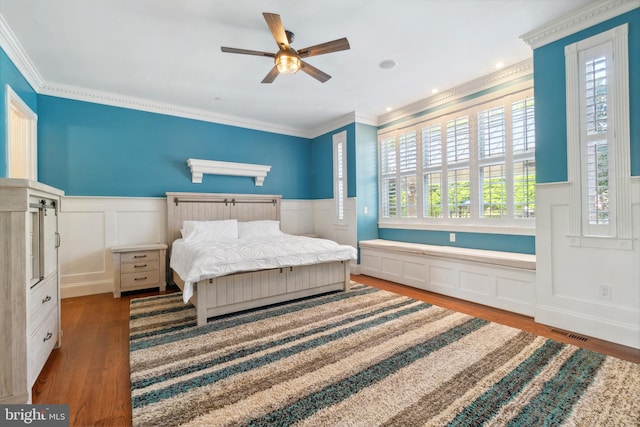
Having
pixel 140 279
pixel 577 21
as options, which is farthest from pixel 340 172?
pixel 140 279

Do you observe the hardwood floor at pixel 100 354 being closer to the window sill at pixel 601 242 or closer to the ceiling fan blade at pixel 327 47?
the window sill at pixel 601 242

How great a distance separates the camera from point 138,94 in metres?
4.06

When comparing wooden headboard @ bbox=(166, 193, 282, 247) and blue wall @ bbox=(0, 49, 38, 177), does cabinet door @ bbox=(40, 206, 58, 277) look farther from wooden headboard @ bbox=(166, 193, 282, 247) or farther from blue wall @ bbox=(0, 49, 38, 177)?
wooden headboard @ bbox=(166, 193, 282, 247)

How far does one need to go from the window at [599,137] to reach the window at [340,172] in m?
3.18

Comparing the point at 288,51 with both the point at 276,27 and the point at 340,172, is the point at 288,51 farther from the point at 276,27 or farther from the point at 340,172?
the point at 340,172

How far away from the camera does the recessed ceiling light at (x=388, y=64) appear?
3.23m

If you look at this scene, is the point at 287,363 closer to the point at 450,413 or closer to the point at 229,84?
the point at 450,413

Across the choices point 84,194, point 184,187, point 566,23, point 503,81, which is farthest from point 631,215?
point 84,194

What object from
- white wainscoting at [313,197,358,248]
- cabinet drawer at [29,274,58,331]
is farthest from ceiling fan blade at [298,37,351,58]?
white wainscoting at [313,197,358,248]

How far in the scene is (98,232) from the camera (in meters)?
3.97

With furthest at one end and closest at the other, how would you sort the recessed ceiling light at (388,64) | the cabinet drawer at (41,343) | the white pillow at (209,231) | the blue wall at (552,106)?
1. the white pillow at (209,231)
2. the recessed ceiling light at (388,64)
3. the blue wall at (552,106)
4. the cabinet drawer at (41,343)

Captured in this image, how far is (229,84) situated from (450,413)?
13.5 ft

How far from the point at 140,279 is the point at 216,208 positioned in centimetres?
156

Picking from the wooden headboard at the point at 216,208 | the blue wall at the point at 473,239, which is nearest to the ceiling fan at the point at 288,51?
the wooden headboard at the point at 216,208
